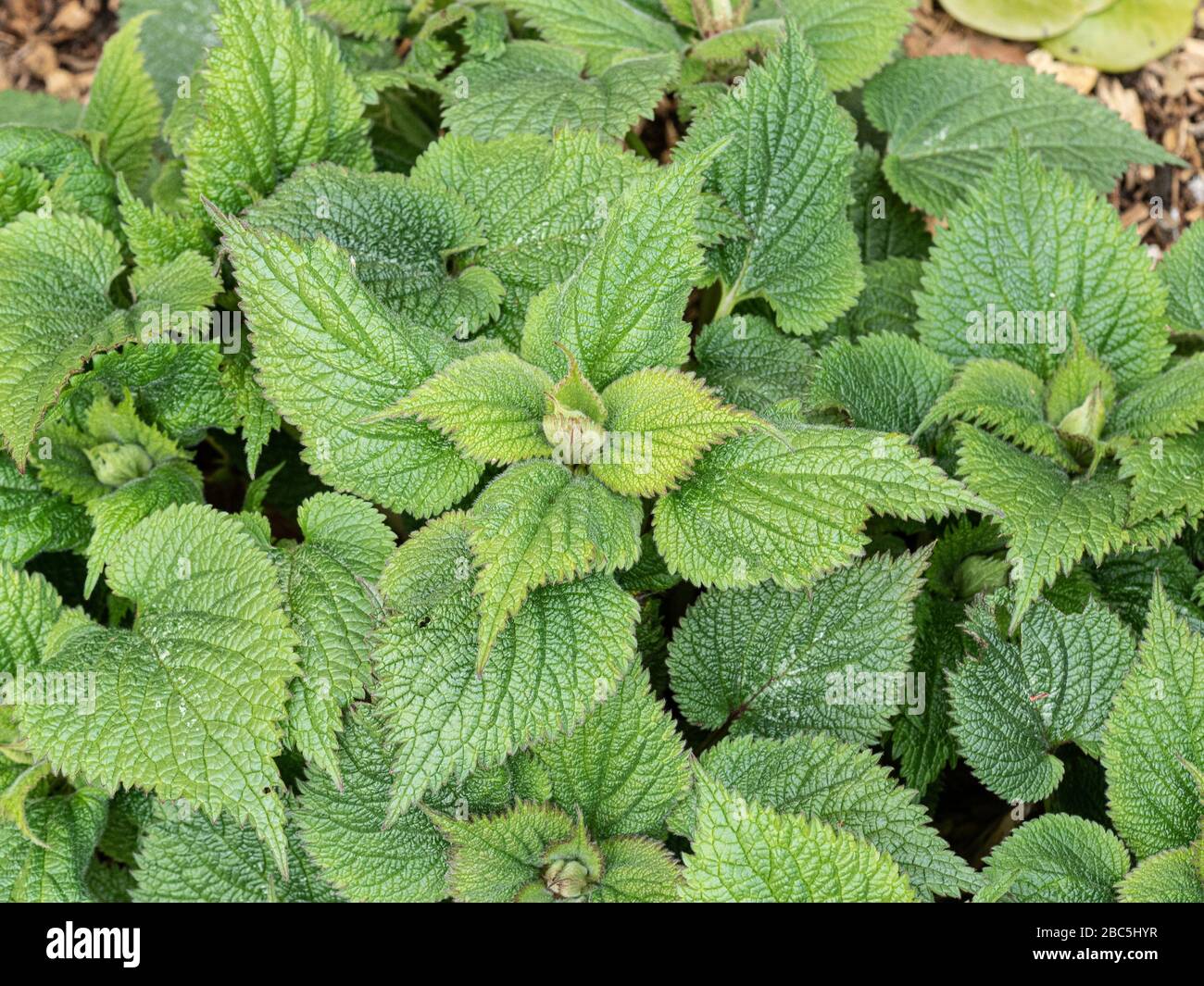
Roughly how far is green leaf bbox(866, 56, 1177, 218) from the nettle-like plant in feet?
0.52

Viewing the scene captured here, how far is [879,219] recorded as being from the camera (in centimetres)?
290

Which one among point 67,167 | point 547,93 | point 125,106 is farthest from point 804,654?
point 125,106

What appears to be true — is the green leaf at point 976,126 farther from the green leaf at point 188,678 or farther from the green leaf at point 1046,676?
the green leaf at point 188,678

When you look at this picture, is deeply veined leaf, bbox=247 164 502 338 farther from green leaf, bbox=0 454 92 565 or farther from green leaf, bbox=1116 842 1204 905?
green leaf, bbox=1116 842 1204 905

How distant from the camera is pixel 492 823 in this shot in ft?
6.16

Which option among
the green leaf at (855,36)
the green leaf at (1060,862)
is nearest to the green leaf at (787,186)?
the green leaf at (855,36)

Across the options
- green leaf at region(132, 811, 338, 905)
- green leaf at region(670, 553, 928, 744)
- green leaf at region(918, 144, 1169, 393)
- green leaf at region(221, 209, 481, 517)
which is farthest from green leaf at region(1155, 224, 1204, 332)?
green leaf at region(132, 811, 338, 905)

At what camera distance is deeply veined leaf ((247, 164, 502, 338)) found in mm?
2207

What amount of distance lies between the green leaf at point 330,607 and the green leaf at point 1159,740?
4.27ft

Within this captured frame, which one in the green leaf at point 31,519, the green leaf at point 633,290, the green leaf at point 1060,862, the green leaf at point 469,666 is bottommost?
the green leaf at point 1060,862

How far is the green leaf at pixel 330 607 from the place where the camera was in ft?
6.23

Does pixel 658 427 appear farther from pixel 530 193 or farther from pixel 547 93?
pixel 547 93

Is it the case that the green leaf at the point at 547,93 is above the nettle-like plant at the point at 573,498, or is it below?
above
